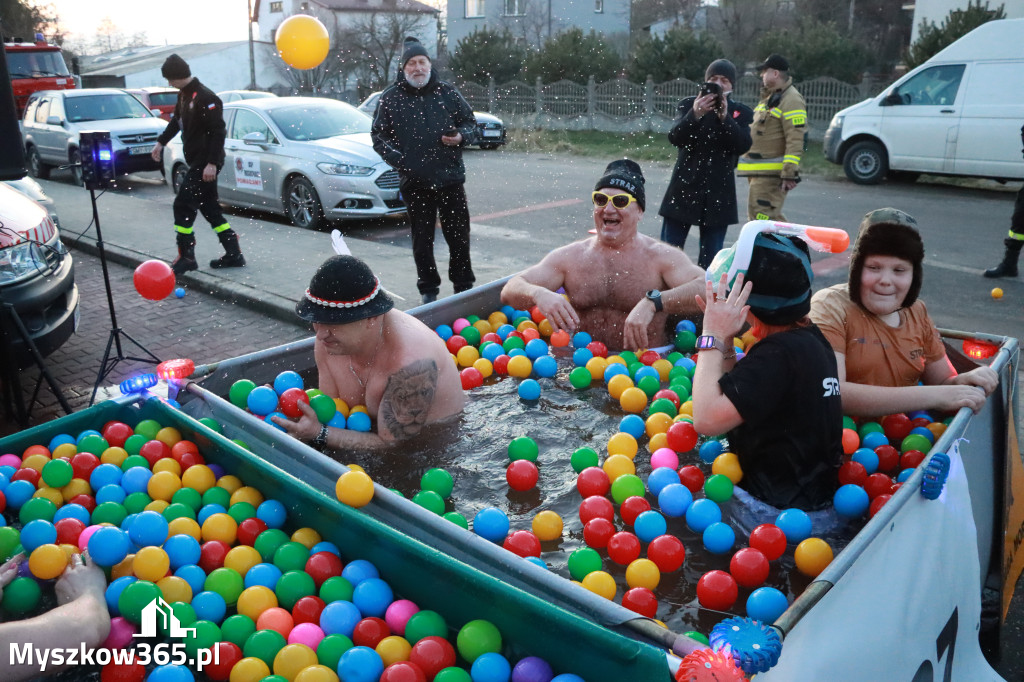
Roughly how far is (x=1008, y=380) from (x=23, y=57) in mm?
26169

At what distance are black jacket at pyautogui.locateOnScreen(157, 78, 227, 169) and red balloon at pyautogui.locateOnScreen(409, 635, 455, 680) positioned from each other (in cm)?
761

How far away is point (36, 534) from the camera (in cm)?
291

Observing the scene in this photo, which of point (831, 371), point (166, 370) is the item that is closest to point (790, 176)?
point (831, 371)

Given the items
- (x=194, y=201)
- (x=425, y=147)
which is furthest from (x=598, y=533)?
(x=194, y=201)

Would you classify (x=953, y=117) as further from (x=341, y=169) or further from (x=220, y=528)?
(x=220, y=528)

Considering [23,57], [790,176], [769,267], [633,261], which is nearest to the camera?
[769,267]

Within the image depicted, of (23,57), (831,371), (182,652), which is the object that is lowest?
(182,652)

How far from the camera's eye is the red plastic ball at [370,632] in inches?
98.9

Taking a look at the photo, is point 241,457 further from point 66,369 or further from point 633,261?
point 66,369

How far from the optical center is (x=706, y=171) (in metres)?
Answer: 6.89

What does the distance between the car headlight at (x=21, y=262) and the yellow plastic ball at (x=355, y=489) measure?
12.8 feet

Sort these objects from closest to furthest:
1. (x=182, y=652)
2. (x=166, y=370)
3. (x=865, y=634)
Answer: (x=865, y=634) → (x=182, y=652) → (x=166, y=370)

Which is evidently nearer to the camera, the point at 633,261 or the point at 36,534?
the point at 36,534

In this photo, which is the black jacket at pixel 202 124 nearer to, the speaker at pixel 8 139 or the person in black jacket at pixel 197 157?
the person in black jacket at pixel 197 157
